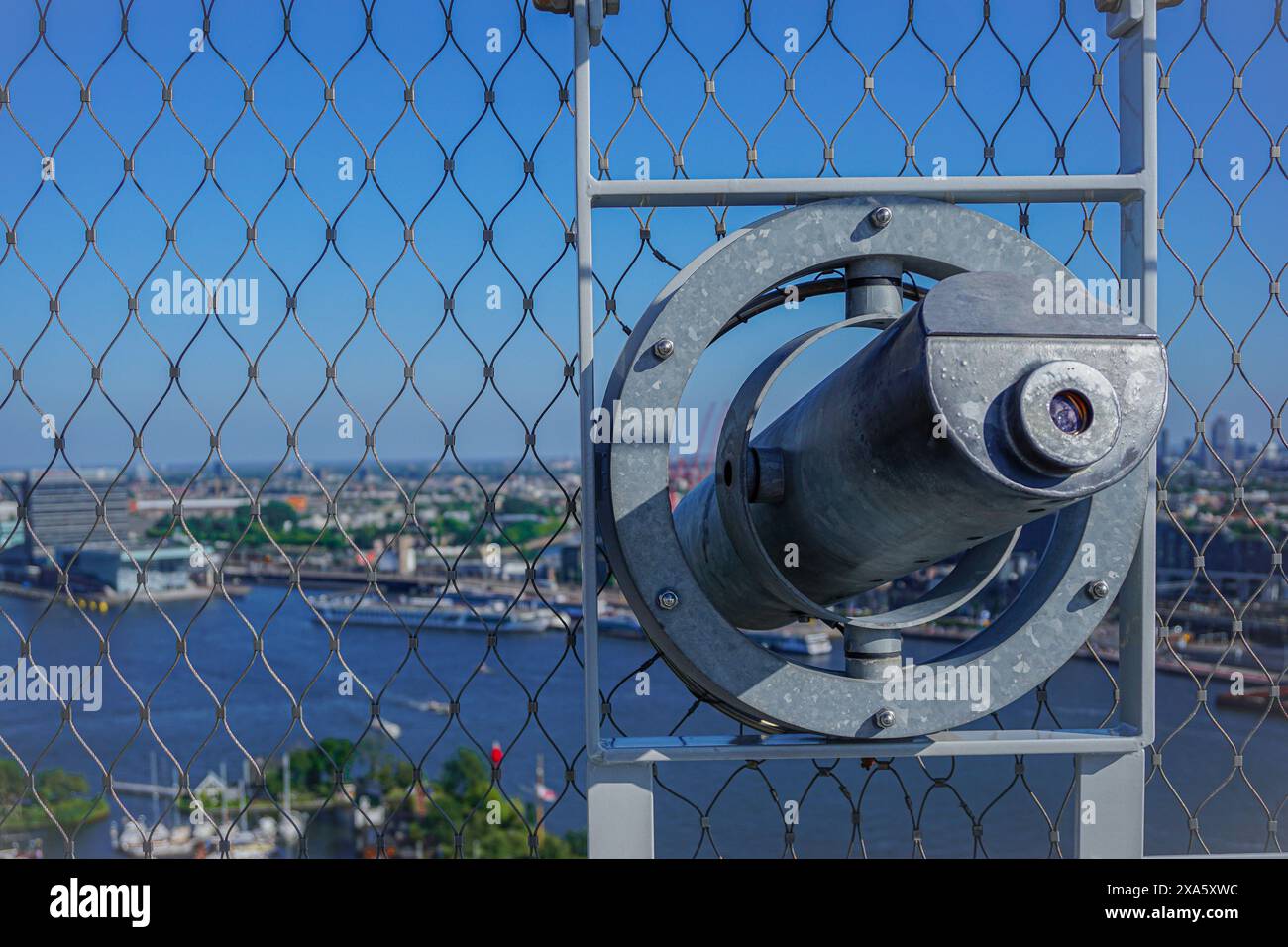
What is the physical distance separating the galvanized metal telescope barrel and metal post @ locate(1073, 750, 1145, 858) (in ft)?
2.06

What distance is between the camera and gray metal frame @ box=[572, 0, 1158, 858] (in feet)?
5.38

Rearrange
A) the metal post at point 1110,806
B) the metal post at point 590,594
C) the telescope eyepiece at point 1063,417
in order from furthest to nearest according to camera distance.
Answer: the metal post at point 1110,806 → the metal post at point 590,594 → the telescope eyepiece at point 1063,417

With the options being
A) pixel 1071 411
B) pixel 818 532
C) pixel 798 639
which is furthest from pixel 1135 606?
pixel 798 639

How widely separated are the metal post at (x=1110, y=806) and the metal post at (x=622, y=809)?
0.73 m

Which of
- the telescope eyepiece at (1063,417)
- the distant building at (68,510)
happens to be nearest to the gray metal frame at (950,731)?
the telescope eyepiece at (1063,417)

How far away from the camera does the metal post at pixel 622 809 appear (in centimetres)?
Answer: 168

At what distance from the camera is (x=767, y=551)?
63.4 inches

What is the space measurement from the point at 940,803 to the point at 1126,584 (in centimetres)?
1733

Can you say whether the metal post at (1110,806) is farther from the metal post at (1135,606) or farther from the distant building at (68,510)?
the distant building at (68,510)

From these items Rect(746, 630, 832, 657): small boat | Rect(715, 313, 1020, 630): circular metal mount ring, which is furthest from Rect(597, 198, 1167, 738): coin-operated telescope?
Rect(746, 630, 832, 657): small boat

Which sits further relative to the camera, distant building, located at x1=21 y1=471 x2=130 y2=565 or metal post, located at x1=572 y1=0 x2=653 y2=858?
distant building, located at x1=21 y1=471 x2=130 y2=565

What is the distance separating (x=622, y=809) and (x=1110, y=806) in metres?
0.82

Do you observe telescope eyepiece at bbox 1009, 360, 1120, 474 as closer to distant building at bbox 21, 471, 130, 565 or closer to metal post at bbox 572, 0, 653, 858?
metal post at bbox 572, 0, 653, 858
